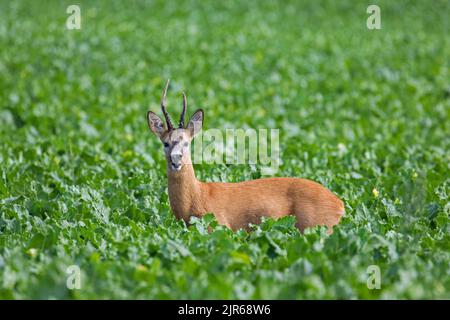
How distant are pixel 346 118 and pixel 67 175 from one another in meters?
7.03

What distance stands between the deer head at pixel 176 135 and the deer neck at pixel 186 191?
95 millimetres

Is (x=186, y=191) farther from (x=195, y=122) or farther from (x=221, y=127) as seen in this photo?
(x=221, y=127)

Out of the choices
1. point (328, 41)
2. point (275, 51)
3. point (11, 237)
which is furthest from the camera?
point (328, 41)

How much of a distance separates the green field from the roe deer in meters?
0.27

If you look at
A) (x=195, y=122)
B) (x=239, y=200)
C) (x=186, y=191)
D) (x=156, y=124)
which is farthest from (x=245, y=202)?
(x=156, y=124)

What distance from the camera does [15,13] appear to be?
24031mm

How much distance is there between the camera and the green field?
257 inches

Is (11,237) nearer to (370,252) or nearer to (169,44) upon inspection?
(370,252)

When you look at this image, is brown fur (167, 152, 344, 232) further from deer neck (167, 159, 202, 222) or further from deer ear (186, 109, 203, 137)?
deer ear (186, 109, 203, 137)

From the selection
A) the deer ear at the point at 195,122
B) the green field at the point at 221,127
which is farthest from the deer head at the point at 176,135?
the green field at the point at 221,127

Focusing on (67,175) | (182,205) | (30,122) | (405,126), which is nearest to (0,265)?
(182,205)

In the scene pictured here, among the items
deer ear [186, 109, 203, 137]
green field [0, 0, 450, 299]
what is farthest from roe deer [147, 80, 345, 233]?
green field [0, 0, 450, 299]

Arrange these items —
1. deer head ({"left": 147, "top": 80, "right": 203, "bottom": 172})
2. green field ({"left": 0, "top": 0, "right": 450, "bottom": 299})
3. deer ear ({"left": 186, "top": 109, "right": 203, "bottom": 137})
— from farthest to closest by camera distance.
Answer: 1. deer ear ({"left": 186, "top": 109, "right": 203, "bottom": 137})
2. deer head ({"left": 147, "top": 80, "right": 203, "bottom": 172})
3. green field ({"left": 0, "top": 0, "right": 450, "bottom": 299})
